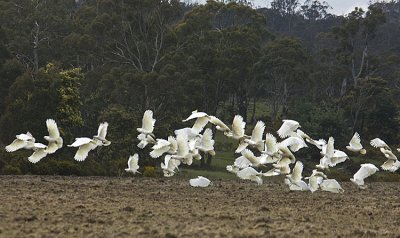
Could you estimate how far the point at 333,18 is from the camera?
3706 inches

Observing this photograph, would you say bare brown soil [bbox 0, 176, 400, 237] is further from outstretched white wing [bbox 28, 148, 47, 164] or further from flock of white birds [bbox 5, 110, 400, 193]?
outstretched white wing [bbox 28, 148, 47, 164]

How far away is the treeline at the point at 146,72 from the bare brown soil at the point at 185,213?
29.5 feet

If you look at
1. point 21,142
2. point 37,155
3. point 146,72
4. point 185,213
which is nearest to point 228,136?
point 185,213

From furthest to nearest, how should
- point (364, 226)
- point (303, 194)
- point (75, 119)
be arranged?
point (75, 119) → point (303, 194) → point (364, 226)

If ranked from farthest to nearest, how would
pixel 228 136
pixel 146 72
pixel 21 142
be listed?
1. pixel 146 72
2. pixel 228 136
3. pixel 21 142

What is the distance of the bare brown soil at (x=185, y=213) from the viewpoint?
9766 millimetres

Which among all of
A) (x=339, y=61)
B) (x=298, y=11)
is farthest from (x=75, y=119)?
(x=298, y=11)

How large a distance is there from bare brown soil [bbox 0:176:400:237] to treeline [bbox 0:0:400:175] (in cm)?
900

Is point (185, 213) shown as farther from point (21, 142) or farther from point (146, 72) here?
point (146, 72)

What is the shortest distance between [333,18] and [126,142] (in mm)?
68906

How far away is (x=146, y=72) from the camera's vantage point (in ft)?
130

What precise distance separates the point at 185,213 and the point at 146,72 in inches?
1112

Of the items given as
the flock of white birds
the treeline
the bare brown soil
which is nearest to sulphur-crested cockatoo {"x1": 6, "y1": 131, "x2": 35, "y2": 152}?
the flock of white birds

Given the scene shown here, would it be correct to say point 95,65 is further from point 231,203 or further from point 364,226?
point 364,226
